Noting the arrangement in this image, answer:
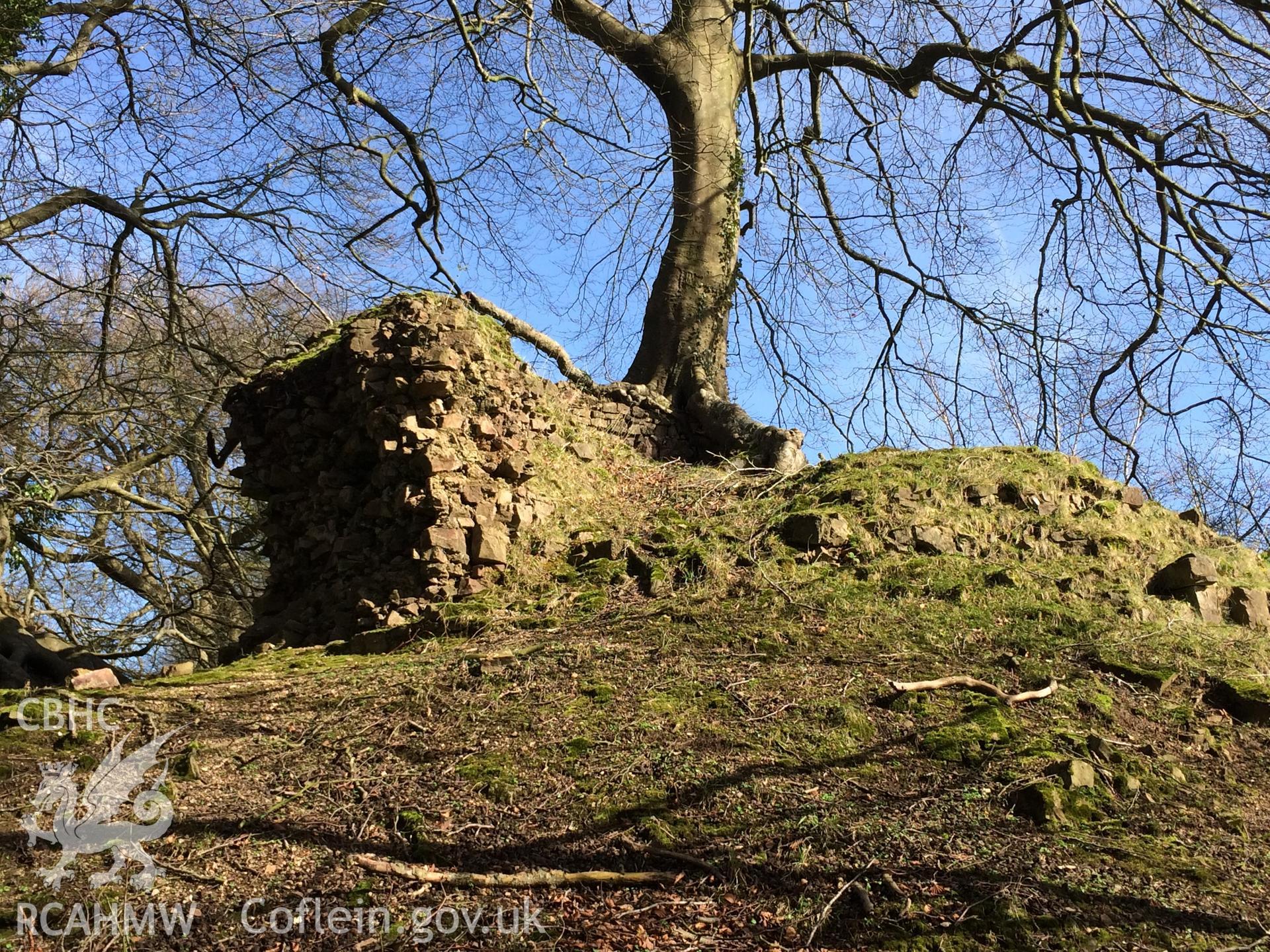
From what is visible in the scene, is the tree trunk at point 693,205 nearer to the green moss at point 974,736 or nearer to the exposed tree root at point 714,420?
the exposed tree root at point 714,420

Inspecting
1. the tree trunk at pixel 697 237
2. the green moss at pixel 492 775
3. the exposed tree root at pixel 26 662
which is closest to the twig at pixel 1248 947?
the green moss at pixel 492 775

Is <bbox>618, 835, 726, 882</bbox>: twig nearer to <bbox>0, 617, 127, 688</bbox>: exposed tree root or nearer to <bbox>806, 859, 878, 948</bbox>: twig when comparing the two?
<bbox>806, 859, 878, 948</bbox>: twig

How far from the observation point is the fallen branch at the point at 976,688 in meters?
4.36

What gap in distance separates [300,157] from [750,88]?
148 inches

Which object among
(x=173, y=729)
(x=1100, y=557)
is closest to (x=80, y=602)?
(x=173, y=729)

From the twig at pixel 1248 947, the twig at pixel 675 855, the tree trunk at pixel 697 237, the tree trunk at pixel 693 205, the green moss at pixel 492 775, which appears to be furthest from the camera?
the tree trunk at pixel 697 237

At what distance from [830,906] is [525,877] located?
99 cm

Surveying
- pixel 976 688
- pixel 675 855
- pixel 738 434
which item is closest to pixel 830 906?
pixel 675 855

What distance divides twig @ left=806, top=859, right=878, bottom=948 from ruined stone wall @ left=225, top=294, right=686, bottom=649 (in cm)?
302

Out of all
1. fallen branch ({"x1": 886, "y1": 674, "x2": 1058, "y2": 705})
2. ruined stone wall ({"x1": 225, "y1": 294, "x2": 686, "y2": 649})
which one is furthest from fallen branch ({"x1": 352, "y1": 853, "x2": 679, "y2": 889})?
ruined stone wall ({"x1": 225, "y1": 294, "x2": 686, "y2": 649})

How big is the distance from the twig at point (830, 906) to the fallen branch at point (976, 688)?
1201mm

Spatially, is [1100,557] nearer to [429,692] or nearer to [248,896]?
[429,692]

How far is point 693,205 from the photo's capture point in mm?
9375

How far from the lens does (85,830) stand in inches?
133
